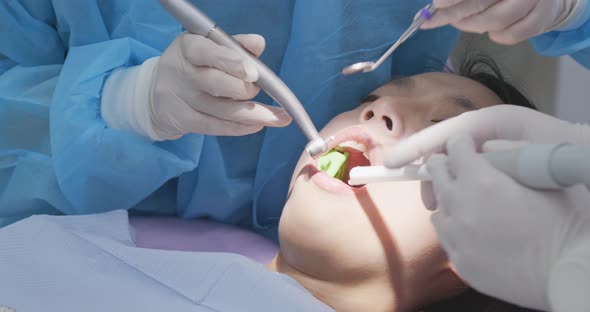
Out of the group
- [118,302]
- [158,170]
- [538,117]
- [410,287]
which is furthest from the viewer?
[158,170]

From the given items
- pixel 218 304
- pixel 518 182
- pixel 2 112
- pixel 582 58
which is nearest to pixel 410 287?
pixel 218 304

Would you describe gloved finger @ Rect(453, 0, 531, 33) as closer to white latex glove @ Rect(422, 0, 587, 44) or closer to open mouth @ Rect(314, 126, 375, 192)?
white latex glove @ Rect(422, 0, 587, 44)

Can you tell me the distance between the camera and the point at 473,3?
972mm

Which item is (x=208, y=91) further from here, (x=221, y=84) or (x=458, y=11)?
(x=458, y=11)

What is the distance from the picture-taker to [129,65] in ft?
4.01

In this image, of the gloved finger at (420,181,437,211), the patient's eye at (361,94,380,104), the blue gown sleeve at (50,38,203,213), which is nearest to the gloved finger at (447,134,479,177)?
the gloved finger at (420,181,437,211)

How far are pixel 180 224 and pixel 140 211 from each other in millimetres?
98

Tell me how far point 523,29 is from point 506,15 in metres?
0.05

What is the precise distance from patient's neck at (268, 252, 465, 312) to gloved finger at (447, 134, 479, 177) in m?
0.39

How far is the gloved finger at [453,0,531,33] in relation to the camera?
3.27 ft

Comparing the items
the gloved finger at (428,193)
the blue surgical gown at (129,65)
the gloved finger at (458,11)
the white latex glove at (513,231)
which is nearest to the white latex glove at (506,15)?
the gloved finger at (458,11)

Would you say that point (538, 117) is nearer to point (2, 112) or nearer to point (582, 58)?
point (582, 58)

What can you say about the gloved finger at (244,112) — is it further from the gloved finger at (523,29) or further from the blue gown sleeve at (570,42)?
the blue gown sleeve at (570,42)

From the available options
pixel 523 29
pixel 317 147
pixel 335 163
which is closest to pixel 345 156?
pixel 335 163
